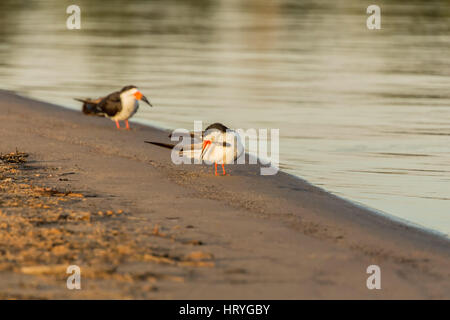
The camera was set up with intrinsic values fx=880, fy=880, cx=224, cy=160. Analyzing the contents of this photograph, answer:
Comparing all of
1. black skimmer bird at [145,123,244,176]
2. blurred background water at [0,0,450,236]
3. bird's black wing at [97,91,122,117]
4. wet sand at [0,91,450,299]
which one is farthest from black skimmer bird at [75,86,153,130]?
black skimmer bird at [145,123,244,176]

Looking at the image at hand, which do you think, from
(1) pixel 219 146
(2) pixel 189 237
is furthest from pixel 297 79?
(2) pixel 189 237

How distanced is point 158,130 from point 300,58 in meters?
12.7

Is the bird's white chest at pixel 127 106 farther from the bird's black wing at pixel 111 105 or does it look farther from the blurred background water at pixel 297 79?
the blurred background water at pixel 297 79

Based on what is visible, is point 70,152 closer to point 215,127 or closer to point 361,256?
point 215,127

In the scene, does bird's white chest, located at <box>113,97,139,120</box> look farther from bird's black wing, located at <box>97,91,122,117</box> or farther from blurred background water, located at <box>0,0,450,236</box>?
blurred background water, located at <box>0,0,450,236</box>

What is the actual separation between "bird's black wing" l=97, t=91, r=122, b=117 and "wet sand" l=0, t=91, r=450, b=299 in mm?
3090

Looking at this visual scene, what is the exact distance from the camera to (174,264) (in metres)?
6.59

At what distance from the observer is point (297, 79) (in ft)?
72.4

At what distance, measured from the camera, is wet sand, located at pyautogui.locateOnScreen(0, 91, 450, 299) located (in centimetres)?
626

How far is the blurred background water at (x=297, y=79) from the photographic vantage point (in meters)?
12.4

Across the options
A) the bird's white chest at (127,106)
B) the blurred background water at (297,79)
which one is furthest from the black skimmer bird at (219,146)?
the bird's white chest at (127,106)

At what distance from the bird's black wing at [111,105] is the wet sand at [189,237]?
122 inches

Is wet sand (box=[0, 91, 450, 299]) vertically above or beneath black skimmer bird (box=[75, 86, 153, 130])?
beneath

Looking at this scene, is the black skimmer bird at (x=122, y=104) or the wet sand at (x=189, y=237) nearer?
the wet sand at (x=189, y=237)
